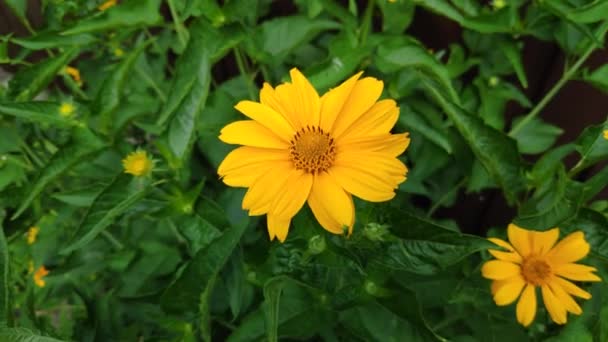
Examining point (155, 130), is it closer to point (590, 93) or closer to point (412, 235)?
point (412, 235)

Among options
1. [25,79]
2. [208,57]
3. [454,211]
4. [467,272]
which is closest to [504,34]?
[467,272]

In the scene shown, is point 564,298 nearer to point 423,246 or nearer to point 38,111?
point 423,246

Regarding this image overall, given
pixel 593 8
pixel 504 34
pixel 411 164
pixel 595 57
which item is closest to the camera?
pixel 593 8

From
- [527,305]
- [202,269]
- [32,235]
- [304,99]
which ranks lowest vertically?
[32,235]

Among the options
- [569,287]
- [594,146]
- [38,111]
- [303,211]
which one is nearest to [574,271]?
[569,287]

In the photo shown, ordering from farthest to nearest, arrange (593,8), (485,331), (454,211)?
(454,211)
(485,331)
(593,8)

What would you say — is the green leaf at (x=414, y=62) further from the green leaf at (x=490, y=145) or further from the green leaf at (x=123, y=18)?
the green leaf at (x=123, y=18)

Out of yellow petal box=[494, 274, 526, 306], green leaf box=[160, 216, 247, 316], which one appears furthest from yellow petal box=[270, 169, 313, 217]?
yellow petal box=[494, 274, 526, 306]
